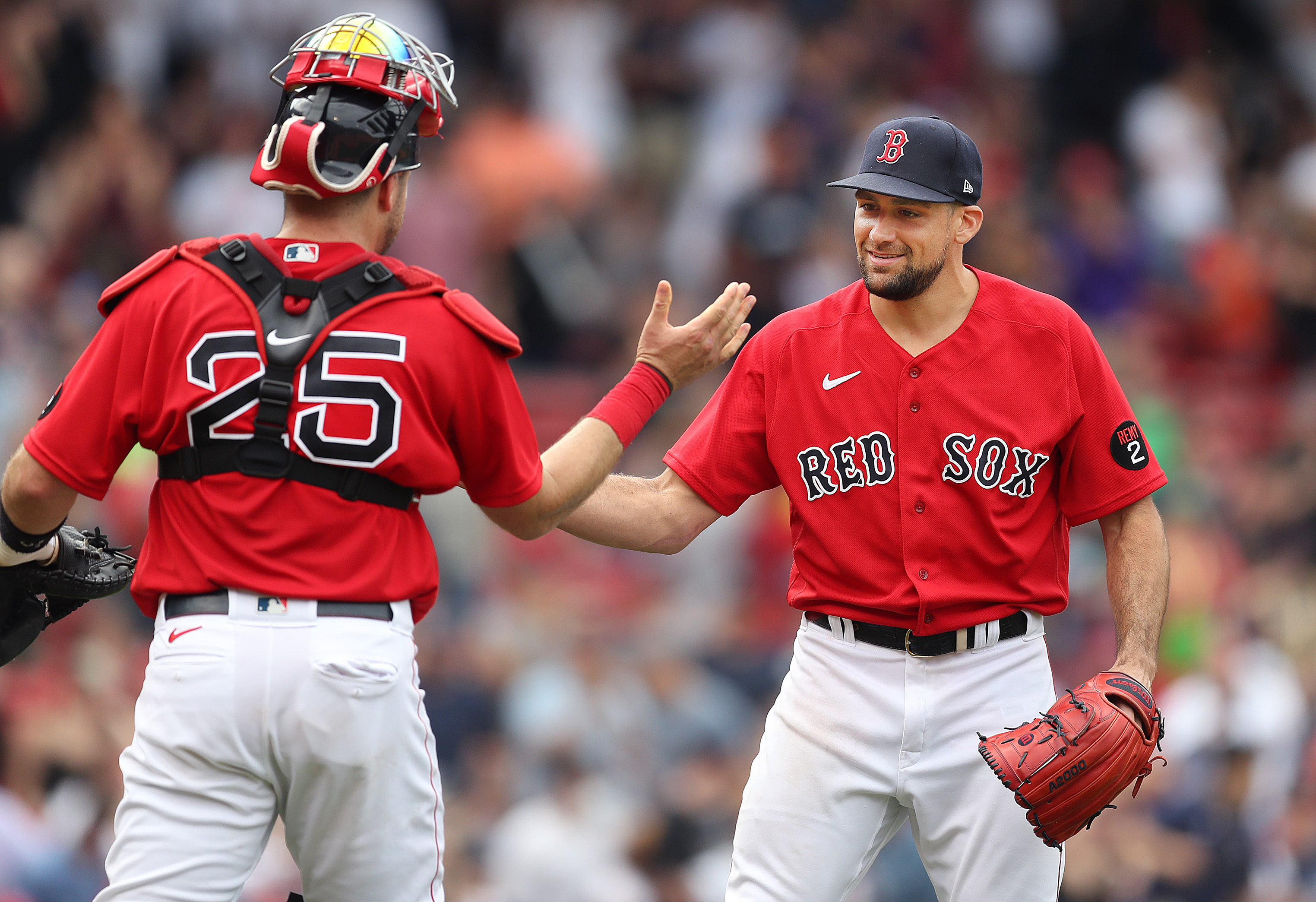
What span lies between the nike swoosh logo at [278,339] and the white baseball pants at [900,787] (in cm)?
183

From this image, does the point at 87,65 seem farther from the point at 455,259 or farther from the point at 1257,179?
the point at 1257,179

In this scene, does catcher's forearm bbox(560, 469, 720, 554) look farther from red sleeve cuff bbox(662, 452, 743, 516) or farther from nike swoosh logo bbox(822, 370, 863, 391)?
nike swoosh logo bbox(822, 370, 863, 391)

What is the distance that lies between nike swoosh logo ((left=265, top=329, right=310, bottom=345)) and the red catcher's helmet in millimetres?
366

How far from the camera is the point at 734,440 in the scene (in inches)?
185

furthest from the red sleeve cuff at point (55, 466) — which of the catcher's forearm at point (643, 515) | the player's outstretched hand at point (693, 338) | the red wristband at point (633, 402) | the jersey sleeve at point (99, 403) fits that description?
the player's outstretched hand at point (693, 338)

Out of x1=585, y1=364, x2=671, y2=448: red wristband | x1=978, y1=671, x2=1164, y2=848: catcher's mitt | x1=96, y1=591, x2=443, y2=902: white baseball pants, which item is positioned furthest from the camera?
x1=585, y1=364, x2=671, y2=448: red wristband

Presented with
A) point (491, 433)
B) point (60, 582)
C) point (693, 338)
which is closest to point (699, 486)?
point (693, 338)

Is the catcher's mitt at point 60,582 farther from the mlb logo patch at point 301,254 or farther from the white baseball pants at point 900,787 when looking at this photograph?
the white baseball pants at point 900,787

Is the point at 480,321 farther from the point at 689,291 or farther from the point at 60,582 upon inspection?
the point at 689,291

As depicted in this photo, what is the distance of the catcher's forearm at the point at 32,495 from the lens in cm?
358

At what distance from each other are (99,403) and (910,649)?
2244 mm

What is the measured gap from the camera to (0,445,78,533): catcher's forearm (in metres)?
3.58

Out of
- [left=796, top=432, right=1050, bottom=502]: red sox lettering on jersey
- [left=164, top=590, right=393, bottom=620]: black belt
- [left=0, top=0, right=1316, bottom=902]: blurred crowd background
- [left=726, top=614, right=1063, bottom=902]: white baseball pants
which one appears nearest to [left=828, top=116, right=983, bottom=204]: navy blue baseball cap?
[left=796, top=432, right=1050, bottom=502]: red sox lettering on jersey

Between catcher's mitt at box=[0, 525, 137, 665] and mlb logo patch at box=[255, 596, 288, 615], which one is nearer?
mlb logo patch at box=[255, 596, 288, 615]
